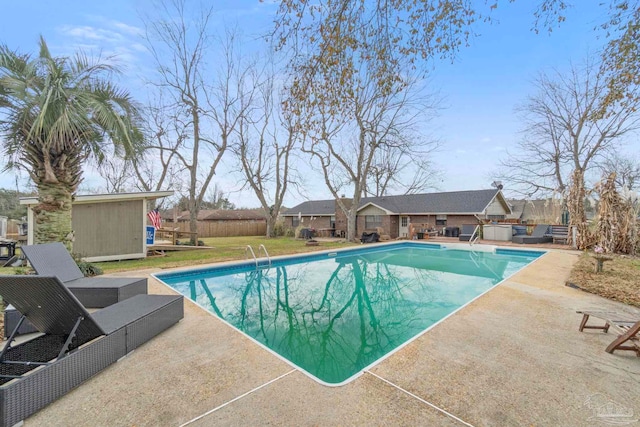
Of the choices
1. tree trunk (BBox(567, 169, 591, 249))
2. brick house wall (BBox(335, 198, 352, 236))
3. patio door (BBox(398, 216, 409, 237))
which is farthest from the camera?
brick house wall (BBox(335, 198, 352, 236))

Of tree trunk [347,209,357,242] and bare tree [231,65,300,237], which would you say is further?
bare tree [231,65,300,237]

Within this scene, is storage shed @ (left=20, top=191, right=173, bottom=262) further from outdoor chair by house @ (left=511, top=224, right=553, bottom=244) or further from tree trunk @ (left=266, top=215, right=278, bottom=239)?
outdoor chair by house @ (left=511, top=224, right=553, bottom=244)

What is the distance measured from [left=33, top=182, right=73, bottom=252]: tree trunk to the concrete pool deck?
5.56m

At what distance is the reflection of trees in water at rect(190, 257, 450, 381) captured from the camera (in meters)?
4.49

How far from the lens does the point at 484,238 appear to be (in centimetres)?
2034

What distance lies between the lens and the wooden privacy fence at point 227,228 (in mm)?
29141

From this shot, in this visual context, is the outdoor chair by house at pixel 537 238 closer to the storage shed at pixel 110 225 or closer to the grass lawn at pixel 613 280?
the grass lawn at pixel 613 280

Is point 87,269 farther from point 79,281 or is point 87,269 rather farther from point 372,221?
point 372,221

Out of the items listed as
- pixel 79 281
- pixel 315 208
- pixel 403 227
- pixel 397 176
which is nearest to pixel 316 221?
pixel 315 208

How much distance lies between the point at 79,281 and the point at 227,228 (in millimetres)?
24526

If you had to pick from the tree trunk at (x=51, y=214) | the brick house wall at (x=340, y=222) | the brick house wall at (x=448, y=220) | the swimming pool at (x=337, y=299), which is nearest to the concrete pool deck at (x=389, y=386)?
the swimming pool at (x=337, y=299)

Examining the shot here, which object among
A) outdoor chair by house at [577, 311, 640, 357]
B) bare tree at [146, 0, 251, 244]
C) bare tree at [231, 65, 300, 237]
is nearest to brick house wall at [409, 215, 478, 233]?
bare tree at [231, 65, 300, 237]

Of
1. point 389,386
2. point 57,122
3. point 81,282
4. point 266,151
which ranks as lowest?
point 389,386

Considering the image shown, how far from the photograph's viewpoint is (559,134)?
23.2m
